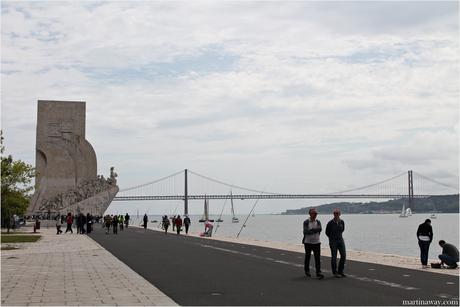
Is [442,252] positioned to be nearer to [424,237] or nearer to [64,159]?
[424,237]

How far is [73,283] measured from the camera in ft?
29.2

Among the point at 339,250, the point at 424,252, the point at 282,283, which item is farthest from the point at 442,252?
the point at 282,283

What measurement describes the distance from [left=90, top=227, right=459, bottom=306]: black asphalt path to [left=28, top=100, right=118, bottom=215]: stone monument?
1446 inches

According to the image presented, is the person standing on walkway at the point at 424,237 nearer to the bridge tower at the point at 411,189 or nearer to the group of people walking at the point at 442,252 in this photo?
the group of people walking at the point at 442,252

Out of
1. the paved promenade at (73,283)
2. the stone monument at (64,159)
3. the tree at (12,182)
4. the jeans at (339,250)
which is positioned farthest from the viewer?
the stone monument at (64,159)

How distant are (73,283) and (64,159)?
4205 centimetres

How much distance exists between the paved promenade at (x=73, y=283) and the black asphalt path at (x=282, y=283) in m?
0.28

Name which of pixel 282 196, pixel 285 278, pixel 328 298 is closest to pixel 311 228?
pixel 285 278

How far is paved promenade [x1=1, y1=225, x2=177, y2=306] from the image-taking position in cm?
729

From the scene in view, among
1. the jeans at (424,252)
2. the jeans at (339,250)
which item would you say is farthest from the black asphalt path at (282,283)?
the jeans at (424,252)

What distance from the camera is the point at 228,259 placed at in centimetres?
1373

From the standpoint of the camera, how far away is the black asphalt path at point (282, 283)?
7.38 meters

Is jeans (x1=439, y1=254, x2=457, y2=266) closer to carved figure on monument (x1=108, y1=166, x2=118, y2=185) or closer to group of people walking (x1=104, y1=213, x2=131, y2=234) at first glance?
group of people walking (x1=104, y1=213, x2=131, y2=234)

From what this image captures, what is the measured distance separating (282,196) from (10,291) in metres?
72.7
